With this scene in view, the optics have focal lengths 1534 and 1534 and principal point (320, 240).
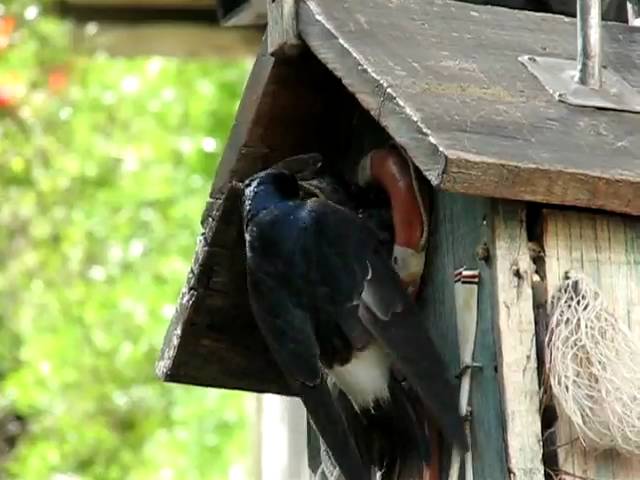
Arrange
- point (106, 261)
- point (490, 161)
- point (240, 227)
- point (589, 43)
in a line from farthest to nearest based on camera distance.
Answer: point (106, 261) < point (240, 227) < point (589, 43) < point (490, 161)

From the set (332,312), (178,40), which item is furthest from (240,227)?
(178,40)

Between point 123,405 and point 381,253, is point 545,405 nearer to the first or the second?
point 381,253

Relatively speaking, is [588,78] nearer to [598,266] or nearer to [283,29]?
[598,266]

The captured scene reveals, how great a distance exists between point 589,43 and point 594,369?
358 mm

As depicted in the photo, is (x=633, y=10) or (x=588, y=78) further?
(x=633, y=10)

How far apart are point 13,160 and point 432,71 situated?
344cm

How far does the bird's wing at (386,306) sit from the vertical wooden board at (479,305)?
2 centimetres

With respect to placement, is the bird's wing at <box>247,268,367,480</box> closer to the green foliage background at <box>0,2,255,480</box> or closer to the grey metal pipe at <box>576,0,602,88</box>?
the grey metal pipe at <box>576,0,602,88</box>

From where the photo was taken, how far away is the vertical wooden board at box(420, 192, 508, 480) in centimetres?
142

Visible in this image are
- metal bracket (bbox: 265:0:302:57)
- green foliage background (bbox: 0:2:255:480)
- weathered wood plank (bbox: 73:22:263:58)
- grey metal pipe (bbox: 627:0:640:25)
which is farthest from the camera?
green foliage background (bbox: 0:2:255:480)

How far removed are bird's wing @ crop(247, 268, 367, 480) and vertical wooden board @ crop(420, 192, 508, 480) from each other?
0.10 metres

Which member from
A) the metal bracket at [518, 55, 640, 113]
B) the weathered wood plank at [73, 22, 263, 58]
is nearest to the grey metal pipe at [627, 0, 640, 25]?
the metal bracket at [518, 55, 640, 113]

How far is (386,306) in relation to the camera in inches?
58.7

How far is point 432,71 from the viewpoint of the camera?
151 centimetres
